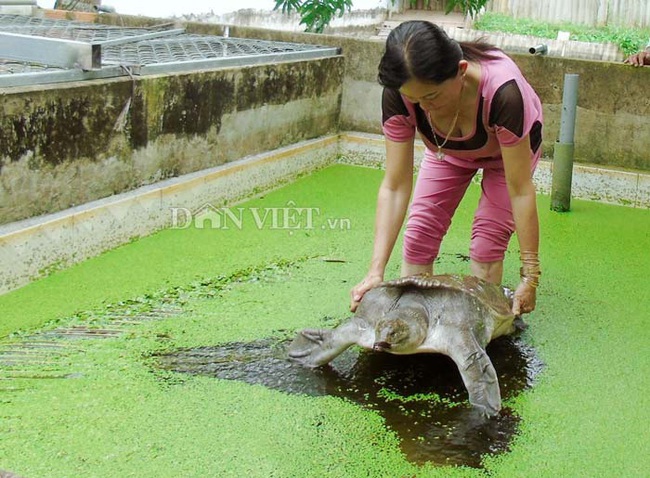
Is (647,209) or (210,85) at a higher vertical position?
(210,85)

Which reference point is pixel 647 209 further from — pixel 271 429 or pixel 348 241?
pixel 271 429

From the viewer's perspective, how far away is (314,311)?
140 inches

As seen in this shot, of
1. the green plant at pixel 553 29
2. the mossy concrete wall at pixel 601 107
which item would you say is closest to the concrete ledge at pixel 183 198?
the mossy concrete wall at pixel 601 107

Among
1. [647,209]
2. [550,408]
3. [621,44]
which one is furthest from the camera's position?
[621,44]

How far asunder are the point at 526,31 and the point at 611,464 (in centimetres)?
832

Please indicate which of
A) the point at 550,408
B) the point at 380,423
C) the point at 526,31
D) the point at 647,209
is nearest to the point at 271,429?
the point at 380,423

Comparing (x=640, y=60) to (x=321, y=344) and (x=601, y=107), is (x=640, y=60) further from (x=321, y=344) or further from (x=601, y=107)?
(x=321, y=344)

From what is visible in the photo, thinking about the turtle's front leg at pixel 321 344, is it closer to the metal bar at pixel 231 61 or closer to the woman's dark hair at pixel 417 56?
the woman's dark hair at pixel 417 56

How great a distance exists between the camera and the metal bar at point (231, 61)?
446cm

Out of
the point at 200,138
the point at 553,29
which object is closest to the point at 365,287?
the point at 200,138

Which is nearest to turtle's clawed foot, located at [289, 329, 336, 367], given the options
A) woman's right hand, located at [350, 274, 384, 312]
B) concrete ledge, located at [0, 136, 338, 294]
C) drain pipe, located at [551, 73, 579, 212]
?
woman's right hand, located at [350, 274, 384, 312]

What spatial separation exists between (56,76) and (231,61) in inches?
53.0

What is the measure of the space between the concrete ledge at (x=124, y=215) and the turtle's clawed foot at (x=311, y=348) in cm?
127

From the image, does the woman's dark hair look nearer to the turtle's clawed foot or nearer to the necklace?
the necklace
